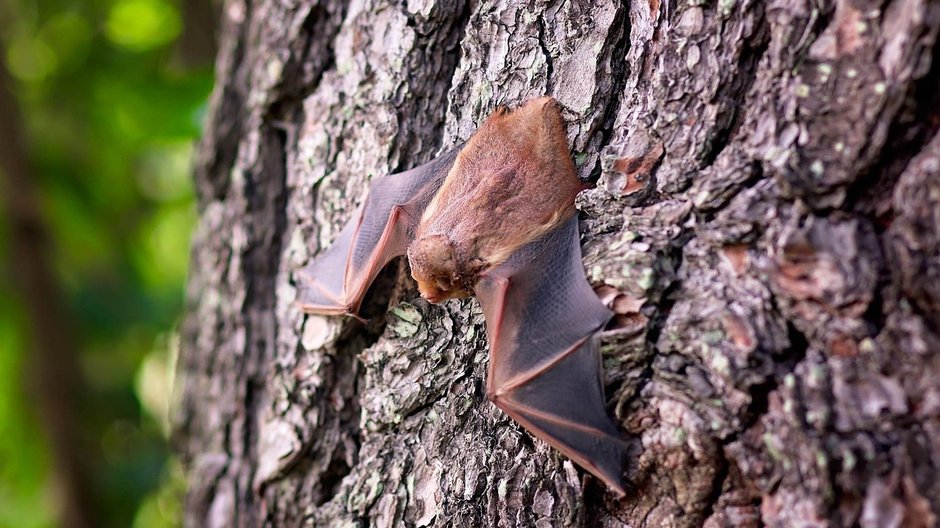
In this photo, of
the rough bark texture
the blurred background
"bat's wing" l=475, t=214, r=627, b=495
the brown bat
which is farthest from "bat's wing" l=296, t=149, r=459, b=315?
the blurred background

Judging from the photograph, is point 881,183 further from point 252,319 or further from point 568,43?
point 252,319

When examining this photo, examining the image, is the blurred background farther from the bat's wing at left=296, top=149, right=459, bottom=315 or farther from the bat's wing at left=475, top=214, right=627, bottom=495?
the bat's wing at left=475, top=214, right=627, bottom=495

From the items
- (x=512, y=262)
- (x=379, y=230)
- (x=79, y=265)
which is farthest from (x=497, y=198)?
(x=79, y=265)

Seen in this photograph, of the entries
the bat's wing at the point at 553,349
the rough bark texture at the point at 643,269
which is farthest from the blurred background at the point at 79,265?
the bat's wing at the point at 553,349

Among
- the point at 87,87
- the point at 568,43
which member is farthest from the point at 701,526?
the point at 87,87

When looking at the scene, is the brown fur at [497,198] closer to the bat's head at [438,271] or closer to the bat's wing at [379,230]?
the bat's head at [438,271]

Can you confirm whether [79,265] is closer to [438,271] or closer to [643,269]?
[438,271]
